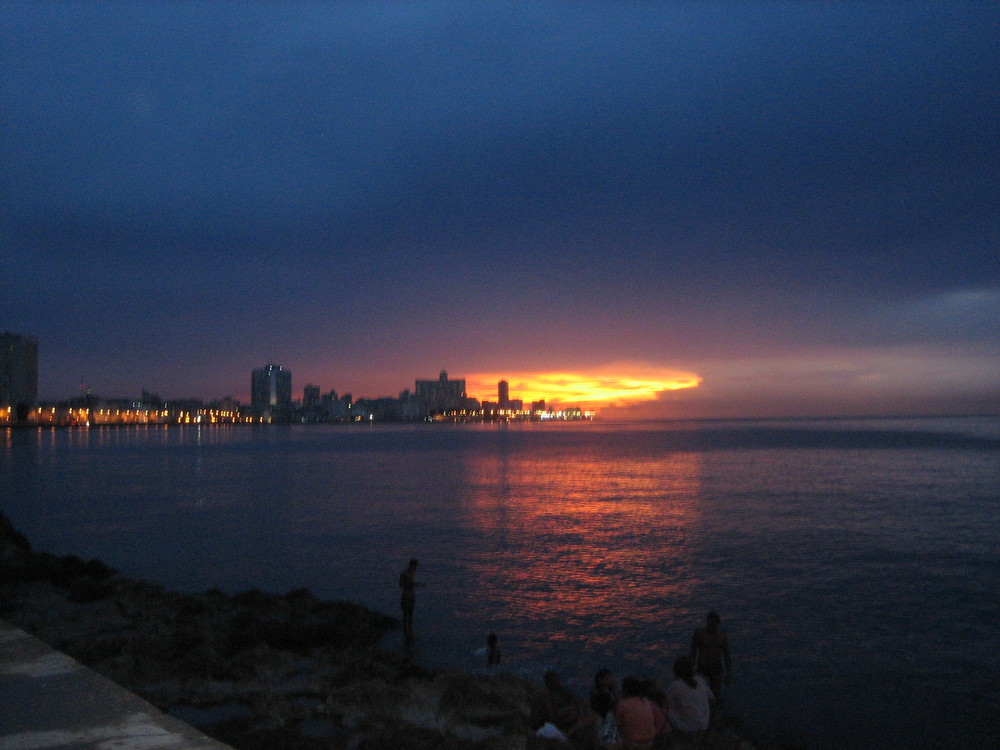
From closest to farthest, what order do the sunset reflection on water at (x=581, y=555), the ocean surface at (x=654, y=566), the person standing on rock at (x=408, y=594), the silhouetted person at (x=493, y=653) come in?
the ocean surface at (x=654, y=566) < the silhouetted person at (x=493, y=653) < the person standing on rock at (x=408, y=594) < the sunset reflection on water at (x=581, y=555)

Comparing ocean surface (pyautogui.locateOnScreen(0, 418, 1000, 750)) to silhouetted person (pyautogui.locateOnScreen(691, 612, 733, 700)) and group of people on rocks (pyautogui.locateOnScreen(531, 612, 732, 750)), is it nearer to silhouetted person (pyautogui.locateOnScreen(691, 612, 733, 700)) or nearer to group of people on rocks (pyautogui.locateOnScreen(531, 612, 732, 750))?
silhouetted person (pyautogui.locateOnScreen(691, 612, 733, 700))

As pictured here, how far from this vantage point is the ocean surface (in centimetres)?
1384

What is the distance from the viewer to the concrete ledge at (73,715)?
6602 millimetres

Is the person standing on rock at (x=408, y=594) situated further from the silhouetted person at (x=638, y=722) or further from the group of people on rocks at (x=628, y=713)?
the silhouetted person at (x=638, y=722)

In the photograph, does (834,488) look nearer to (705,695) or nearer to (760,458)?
(760,458)

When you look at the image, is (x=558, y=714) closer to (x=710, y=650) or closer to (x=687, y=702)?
(x=687, y=702)

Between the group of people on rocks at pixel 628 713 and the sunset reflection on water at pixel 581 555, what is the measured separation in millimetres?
6380

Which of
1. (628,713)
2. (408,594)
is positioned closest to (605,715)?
(628,713)

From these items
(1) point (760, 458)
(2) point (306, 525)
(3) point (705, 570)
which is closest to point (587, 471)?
(1) point (760, 458)

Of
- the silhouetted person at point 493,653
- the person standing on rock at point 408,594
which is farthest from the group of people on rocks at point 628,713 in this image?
the person standing on rock at point 408,594

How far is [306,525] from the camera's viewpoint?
34.9 m

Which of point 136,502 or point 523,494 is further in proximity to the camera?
point 523,494

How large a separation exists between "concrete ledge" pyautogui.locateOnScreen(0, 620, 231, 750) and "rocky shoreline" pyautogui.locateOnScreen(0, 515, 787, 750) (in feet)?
6.94

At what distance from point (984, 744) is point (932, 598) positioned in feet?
31.8
